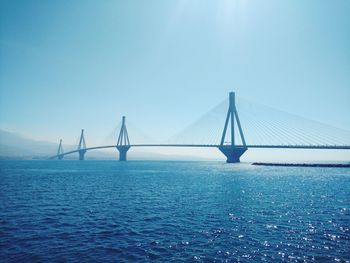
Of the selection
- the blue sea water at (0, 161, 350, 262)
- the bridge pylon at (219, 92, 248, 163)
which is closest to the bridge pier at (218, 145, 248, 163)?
the bridge pylon at (219, 92, 248, 163)

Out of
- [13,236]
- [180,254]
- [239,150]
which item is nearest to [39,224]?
[13,236]

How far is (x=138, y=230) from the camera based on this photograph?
1750 cm

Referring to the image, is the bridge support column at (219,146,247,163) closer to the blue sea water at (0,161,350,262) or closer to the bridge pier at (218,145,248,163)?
the bridge pier at (218,145,248,163)

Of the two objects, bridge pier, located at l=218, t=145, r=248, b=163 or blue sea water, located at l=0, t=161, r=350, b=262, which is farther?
bridge pier, located at l=218, t=145, r=248, b=163

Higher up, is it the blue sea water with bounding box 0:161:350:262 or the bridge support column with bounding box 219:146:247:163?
the bridge support column with bounding box 219:146:247:163

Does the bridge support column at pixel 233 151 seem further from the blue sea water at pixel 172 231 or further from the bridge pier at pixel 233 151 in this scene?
the blue sea water at pixel 172 231

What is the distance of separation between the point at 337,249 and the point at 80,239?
46.9 feet

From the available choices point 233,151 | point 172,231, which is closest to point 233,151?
point 233,151

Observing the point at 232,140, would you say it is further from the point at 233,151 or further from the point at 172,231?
the point at 172,231

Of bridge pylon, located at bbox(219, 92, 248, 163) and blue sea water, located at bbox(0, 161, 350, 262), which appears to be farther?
bridge pylon, located at bbox(219, 92, 248, 163)

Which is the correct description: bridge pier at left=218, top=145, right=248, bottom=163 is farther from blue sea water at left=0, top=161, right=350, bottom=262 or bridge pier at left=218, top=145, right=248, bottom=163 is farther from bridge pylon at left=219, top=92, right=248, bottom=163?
blue sea water at left=0, top=161, right=350, bottom=262

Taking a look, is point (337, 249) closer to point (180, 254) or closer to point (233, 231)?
point (233, 231)

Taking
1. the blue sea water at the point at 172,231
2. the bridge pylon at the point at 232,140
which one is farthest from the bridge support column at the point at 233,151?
the blue sea water at the point at 172,231

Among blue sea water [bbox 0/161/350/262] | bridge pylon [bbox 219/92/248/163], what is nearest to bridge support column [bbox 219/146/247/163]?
bridge pylon [bbox 219/92/248/163]
